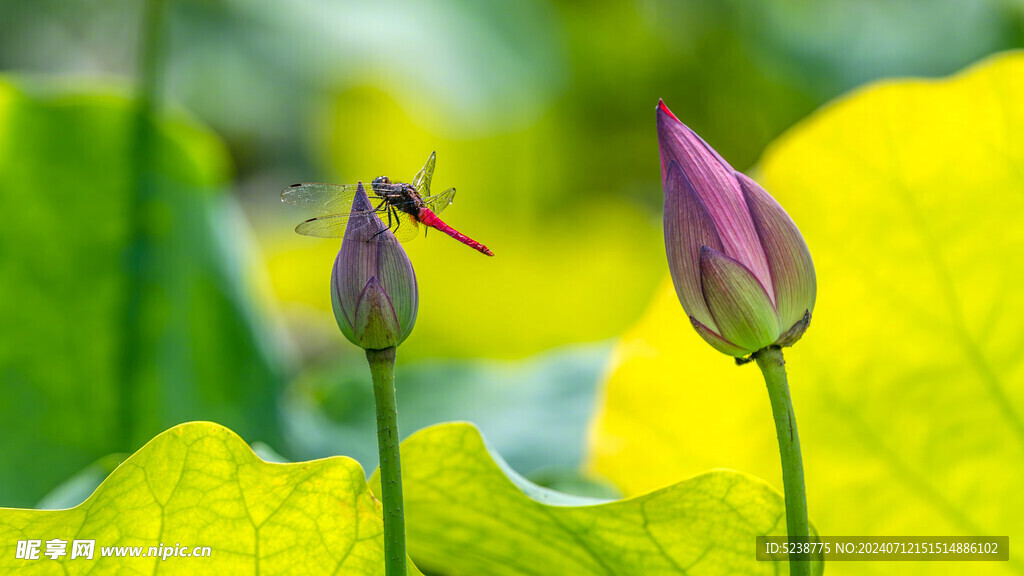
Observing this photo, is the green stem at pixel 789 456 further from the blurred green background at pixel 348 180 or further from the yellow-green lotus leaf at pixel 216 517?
the blurred green background at pixel 348 180

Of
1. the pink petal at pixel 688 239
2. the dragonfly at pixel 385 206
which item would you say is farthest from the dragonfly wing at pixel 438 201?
the pink petal at pixel 688 239

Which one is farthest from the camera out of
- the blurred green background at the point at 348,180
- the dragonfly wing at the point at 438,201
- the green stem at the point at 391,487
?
the blurred green background at the point at 348,180

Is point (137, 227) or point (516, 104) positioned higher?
point (516, 104)

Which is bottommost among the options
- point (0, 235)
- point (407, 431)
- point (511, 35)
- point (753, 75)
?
point (407, 431)

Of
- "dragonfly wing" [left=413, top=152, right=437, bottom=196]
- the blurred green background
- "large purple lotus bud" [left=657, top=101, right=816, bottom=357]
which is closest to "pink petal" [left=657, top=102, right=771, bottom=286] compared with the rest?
"large purple lotus bud" [left=657, top=101, right=816, bottom=357]

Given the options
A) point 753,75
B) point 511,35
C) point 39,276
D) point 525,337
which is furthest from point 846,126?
point 511,35

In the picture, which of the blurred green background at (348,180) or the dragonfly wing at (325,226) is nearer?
the dragonfly wing at (325,226)

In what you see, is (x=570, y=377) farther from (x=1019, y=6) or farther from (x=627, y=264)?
(x=1019, y=6)

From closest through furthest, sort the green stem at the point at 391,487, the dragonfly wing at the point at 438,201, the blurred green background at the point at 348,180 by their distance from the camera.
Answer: the green stem at the point at 391,487, the dragonfly wing at the point at 438,201, the blurred green background at the point at 348,180
